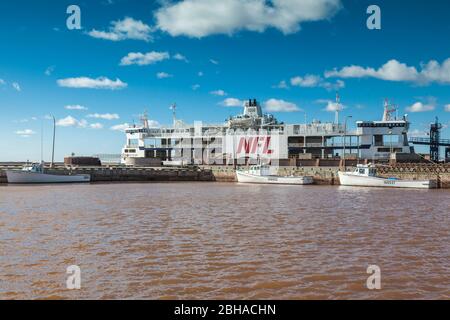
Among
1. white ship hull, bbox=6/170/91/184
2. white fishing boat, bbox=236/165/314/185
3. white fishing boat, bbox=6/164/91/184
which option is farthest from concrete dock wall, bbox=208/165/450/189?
white ship hull, bbox=6/170/91/184

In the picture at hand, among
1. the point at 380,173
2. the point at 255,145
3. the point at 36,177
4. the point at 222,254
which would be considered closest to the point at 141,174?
the point at 36,177

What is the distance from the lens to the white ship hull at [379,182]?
49.8 metres

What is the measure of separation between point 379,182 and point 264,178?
1550cm

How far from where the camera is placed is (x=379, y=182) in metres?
51.4

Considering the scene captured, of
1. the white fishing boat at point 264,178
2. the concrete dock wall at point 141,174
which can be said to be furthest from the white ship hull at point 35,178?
the white fishing boat at point 264,178

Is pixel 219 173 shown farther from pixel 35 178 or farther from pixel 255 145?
pixel 35 178

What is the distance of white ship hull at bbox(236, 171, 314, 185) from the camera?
56.6 meters

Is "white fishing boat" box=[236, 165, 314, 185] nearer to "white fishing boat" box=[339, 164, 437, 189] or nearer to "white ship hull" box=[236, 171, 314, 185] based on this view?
"white ship hull" box=[236, 171, 314, 185]

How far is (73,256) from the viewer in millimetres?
13484

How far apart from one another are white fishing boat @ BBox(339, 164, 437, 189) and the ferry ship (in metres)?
14.9

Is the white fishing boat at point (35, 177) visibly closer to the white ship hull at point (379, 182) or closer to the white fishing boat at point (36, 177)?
the white fishing boat at point (36, 177)

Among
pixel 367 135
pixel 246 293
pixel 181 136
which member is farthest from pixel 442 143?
pixel 246 293

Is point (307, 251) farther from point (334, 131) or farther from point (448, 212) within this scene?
point (334, 131)

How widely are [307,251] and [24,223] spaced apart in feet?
44.1
